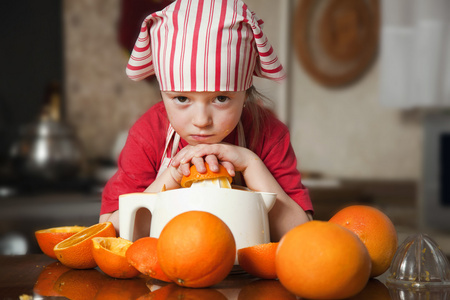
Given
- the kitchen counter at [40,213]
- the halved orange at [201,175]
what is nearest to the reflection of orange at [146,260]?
the halved orange at [201,175]

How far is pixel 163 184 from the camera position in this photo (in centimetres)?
71

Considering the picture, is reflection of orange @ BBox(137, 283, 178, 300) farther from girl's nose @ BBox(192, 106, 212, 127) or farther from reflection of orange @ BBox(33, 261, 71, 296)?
girl's nose @ BBox(192, 106, 212, 127)

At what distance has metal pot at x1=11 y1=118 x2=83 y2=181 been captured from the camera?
2295mm

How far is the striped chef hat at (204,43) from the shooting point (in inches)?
25.6

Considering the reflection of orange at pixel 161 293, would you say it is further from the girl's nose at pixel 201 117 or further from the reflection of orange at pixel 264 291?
the girl's nose at pixel 201 117

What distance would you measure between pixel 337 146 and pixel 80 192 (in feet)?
4.73

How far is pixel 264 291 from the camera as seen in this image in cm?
51

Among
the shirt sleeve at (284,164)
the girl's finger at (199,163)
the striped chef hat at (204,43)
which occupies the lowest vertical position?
the shirt sleeve at (284,164)

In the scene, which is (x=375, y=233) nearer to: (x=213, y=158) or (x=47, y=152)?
(x=213, y=158)

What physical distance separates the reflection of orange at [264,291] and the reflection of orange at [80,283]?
15 cm

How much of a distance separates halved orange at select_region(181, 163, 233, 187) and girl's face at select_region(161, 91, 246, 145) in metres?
0.06

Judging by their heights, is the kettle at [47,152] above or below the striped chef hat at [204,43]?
below

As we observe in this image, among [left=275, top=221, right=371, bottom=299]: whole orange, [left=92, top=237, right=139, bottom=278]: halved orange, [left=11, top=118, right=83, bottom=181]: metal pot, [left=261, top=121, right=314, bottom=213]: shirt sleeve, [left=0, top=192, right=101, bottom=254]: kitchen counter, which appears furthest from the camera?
[left=11, top=118, right=83, bottom=181]: metal pot

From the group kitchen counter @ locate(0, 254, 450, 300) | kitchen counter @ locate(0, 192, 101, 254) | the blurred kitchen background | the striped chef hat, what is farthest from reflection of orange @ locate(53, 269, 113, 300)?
the blurred kitchen background
